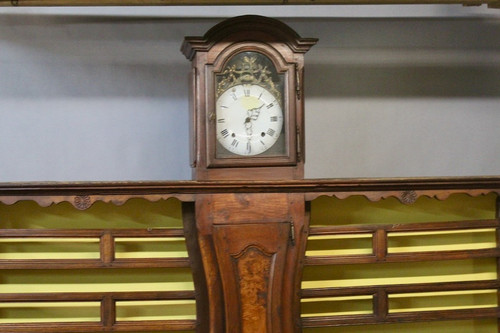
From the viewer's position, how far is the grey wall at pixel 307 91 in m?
3.43

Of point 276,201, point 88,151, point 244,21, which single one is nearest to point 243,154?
point 276,201

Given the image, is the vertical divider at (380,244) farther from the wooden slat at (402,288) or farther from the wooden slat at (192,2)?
the wooden slat at (192,2)

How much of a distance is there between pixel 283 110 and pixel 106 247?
3.12 ft

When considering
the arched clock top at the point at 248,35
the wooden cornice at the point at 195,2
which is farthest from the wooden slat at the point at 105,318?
the wooden cornice at the point at 195,2

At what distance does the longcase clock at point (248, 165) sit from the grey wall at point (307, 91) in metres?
0.48

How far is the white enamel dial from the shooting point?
3053mm

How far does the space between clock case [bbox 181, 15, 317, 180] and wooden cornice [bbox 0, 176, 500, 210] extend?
6 centimetres

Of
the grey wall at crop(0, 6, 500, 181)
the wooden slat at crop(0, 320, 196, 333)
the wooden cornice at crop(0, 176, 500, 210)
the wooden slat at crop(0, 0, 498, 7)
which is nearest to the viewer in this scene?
the wooden cornice at crop(0, 176, 500, 210)

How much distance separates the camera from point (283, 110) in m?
3.09

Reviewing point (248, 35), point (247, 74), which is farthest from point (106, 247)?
point (248, 35)

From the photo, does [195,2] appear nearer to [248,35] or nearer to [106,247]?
[248,35]

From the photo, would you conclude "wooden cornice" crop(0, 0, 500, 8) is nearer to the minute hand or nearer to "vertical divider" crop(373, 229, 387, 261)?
the minute hand

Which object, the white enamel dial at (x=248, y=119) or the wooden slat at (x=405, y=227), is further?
the wooden slat at (x=405, y=227)

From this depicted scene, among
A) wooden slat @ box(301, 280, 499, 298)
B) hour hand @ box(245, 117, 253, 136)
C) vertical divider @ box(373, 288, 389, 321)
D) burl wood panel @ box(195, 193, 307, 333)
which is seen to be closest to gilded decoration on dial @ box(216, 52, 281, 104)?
hour hand @ box(245, 117, 253, 136)
